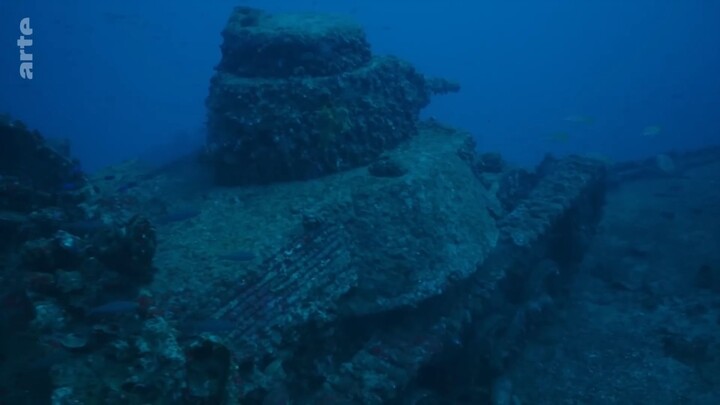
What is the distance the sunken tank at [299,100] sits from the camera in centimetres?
1005

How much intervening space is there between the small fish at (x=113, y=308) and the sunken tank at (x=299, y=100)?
4834 mm

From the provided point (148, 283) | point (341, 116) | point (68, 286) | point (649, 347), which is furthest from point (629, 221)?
point (68, 286)

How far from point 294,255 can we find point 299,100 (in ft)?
12.9

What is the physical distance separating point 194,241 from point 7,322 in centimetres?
287

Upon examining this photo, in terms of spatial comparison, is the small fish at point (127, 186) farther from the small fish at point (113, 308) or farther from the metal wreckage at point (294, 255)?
the small fish at point (113, 308)

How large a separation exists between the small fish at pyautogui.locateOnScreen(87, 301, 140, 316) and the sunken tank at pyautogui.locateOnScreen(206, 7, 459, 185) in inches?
190

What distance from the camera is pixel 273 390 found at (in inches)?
243

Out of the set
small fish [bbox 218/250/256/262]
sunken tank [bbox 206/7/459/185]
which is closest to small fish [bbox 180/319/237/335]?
small fish [bbox 218/250/256/262]

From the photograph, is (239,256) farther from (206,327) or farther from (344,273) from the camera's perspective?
(344,273)

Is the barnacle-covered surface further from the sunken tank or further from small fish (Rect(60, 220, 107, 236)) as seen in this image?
small fish (Rect(60, 220, 107, 236))

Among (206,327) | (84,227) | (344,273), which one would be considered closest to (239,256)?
(206,327)

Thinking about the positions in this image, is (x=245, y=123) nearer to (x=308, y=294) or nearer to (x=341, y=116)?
(x=341, y=116)

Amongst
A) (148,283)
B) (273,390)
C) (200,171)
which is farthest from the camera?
(200,171)

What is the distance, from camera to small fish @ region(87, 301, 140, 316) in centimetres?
561
